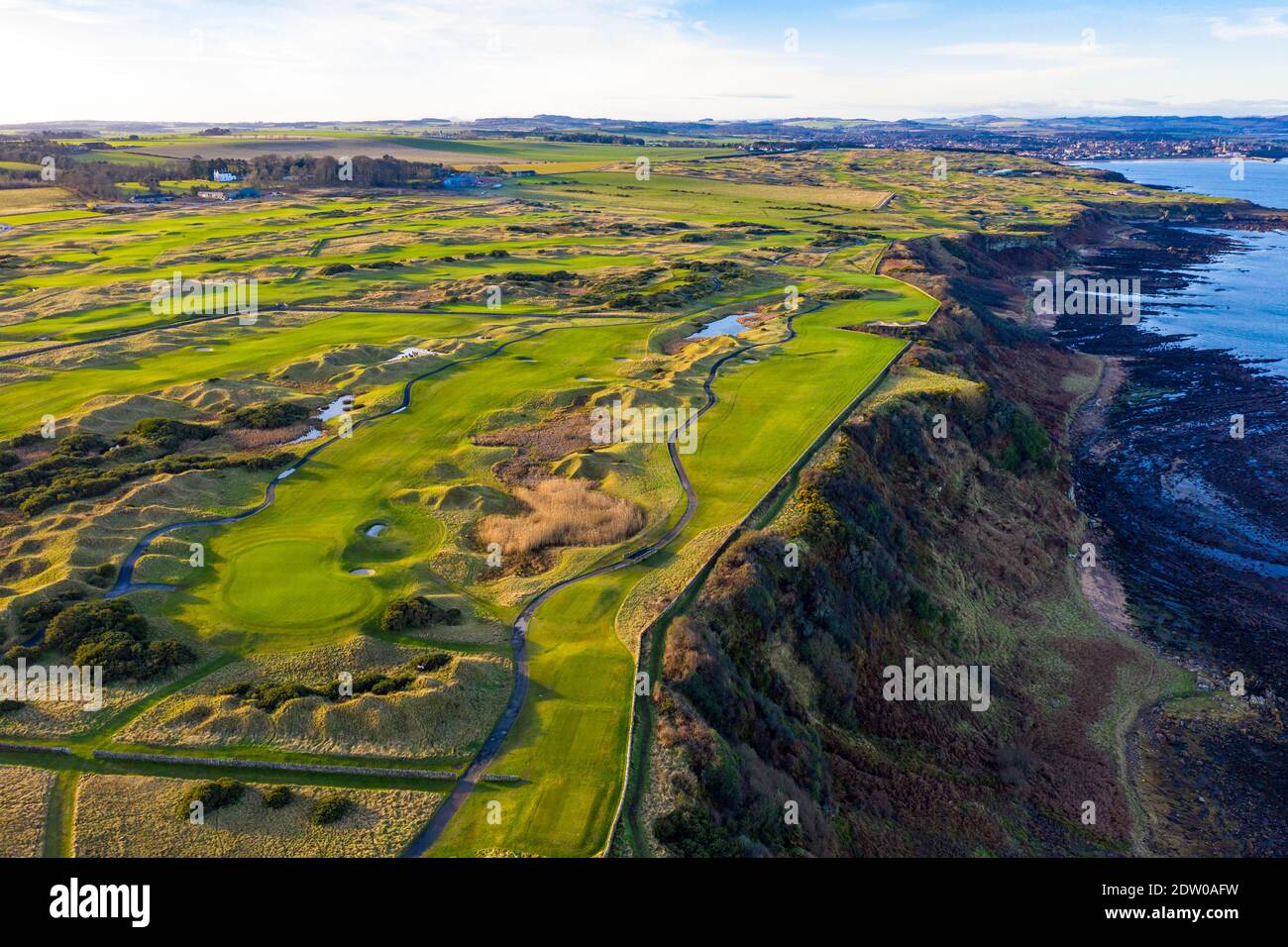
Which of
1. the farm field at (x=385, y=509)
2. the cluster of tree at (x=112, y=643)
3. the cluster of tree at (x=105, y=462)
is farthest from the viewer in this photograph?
the cluster of tree at (x=105, y=462)

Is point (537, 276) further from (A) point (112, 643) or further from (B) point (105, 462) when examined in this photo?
(A) point (112, 643)

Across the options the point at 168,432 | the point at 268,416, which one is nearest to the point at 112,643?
the point at 168,432

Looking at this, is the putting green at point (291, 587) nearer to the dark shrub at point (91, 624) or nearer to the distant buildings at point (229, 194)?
the dark shrub at point (91, 624)

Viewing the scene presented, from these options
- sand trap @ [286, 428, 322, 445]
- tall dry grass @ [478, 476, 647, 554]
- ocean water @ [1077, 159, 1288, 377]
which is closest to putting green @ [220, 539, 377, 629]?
tall dry grass @ [478, 476, 647, 554]

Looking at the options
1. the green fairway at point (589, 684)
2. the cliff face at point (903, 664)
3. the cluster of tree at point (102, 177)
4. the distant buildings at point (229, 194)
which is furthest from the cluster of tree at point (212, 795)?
the cluster of tree at point (102, 177)

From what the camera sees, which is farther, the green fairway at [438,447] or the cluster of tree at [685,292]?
the cluster of tree at [685,292]

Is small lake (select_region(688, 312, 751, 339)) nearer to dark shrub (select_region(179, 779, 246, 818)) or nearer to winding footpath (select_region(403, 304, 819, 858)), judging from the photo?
winding footpath (select_region(403, 304, 819, 858))

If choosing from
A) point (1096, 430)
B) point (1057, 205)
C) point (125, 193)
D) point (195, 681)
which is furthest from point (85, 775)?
point (1057, 205)
